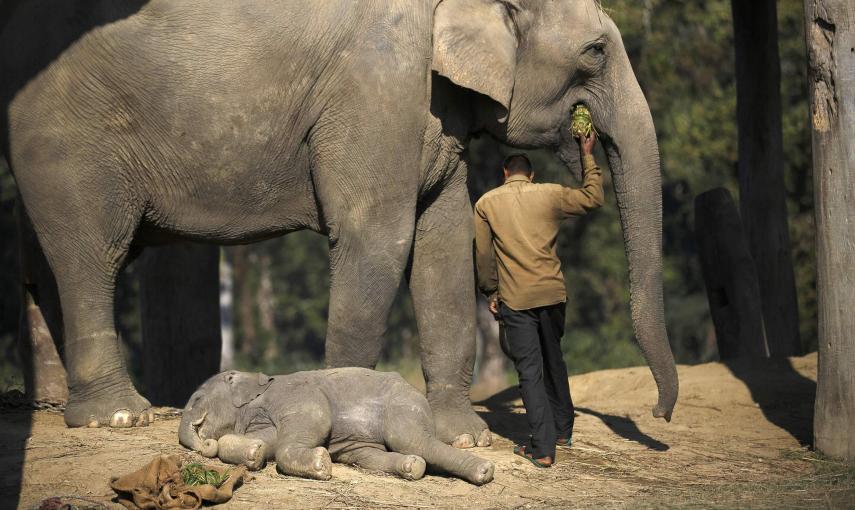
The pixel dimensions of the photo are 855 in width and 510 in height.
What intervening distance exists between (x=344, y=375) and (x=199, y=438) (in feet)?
2.72

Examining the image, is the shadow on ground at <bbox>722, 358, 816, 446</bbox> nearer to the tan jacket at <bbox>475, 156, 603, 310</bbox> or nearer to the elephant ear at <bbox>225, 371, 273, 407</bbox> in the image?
the tan jacket at <bbox>475, 156, 603, 310</bbox>

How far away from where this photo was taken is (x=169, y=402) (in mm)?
10898

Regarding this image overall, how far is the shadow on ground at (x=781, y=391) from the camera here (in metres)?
9.24

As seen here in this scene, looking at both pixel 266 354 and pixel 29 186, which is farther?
pixel 266 354

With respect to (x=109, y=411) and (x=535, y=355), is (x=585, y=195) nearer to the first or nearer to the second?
(x=535, y=355)

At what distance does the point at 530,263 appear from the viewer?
7461 millimetres

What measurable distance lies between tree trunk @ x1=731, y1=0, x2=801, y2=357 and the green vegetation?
26.1ft

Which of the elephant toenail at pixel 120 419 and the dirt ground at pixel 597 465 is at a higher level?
the elephant toenail at pixel 120 419

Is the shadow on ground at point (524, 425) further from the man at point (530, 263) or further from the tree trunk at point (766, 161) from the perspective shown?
the tree trunk at point (766, 161)

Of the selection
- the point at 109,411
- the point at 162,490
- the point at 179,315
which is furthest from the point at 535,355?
the point at 179,315

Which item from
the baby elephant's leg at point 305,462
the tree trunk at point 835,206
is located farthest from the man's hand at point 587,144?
the baby elephant's leg at point 305,462

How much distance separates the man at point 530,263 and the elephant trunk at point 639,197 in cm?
43

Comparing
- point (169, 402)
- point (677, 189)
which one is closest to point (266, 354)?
point (677, 189)

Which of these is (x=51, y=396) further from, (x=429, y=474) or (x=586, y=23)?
(x=586, y=23)
